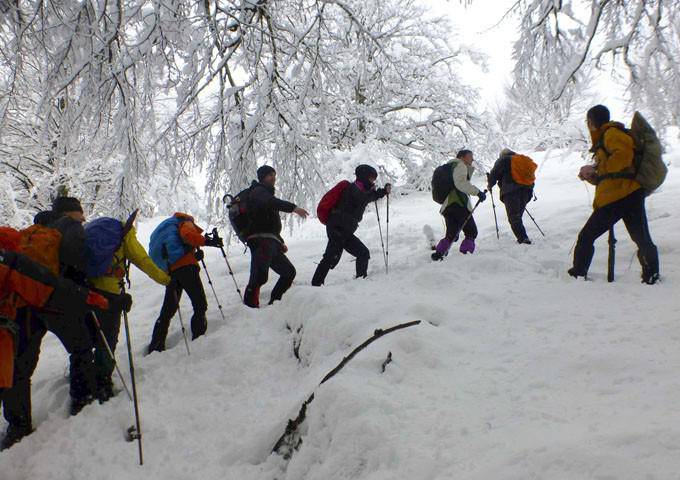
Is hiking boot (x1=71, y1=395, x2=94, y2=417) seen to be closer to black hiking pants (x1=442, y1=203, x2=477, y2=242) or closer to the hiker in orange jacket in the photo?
the hiker in orange jacket

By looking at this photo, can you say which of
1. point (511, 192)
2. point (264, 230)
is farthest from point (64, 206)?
point (511, 192)

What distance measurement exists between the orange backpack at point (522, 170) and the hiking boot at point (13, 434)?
6.23 meters

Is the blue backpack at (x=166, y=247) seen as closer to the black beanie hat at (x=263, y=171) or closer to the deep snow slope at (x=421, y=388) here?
the deep snow slope at (x=421, y=388)

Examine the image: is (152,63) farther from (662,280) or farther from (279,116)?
(662,280)

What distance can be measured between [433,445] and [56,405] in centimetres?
325

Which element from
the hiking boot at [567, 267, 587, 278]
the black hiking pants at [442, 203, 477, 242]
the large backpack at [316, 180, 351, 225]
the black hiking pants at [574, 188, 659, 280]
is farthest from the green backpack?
the large backpack at [316, 180, 351, 225]

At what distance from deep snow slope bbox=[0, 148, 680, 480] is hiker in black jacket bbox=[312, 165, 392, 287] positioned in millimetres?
724

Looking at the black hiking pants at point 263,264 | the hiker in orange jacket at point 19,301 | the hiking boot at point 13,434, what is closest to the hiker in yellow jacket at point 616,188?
the black hiking pants at point 263,264

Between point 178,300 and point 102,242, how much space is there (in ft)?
3.64

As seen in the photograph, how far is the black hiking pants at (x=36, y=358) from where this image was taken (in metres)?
3.08

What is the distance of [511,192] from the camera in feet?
20.5

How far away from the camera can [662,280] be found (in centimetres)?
391

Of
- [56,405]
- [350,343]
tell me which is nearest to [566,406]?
[350,343]

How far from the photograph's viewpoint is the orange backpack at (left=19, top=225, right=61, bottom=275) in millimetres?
3168
